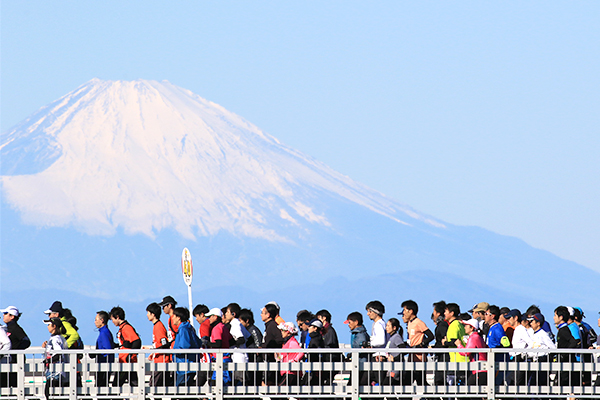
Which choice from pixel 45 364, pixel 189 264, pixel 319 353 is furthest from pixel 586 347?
pixel 189 264

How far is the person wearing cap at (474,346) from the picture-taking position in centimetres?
1491

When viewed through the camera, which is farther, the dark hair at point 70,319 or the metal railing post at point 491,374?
the dark hair at point 70,319

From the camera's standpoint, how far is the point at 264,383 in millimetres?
14938

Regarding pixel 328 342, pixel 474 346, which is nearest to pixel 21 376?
pixel 328 342

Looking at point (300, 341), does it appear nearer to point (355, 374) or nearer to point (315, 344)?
point (315, 344)

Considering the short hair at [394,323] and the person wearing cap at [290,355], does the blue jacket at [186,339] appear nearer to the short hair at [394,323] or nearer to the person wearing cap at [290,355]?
the person wearing cap at [290,355]

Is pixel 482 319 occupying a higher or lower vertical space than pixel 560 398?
higher

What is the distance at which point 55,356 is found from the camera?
49.9ft

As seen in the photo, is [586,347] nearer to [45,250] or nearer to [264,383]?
[264,383]

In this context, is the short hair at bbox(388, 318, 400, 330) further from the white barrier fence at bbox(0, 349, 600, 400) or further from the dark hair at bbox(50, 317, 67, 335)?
the dark hair at bbox(50, 317, 67, 335)

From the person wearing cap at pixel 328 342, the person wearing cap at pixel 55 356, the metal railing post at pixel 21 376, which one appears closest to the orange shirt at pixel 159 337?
the person wearing cap at pixel 55 356

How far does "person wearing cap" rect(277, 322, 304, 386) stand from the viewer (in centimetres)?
1480

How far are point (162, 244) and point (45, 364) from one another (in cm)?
17931

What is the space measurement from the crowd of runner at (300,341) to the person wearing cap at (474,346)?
15 millimetres
